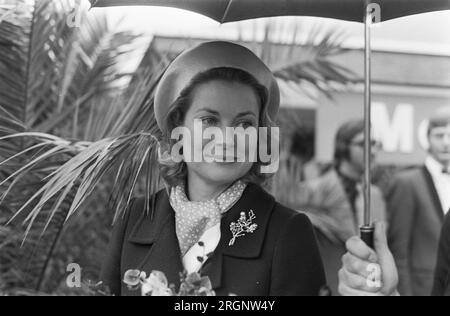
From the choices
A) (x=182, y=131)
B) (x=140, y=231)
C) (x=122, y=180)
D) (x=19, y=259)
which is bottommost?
(x=19, y=259)

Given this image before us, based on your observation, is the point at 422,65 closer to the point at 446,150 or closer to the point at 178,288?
the point at 446,150

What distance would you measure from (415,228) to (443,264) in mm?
1491

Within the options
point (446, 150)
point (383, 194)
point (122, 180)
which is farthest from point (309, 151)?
point (122, 180)

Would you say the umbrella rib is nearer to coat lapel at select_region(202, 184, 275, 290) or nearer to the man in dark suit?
coat lapel at select_region(202, 184, 275, 290)

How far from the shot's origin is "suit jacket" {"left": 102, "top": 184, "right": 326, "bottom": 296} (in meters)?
1.97

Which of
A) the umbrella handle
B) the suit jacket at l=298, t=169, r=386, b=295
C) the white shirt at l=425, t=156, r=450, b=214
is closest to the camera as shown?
the umbrella handle

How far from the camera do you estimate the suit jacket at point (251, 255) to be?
1969 mm

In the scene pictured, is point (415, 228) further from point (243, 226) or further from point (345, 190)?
point (243, 226)

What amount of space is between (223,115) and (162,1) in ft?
1.45

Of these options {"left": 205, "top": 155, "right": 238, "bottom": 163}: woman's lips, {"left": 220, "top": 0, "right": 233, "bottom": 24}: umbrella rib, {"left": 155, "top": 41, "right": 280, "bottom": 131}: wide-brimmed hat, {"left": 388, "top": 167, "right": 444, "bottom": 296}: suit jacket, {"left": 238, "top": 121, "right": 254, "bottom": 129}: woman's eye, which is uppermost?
{"left": 220, "top": 0, "right": 233, "bottom": 24}: umbrella rib

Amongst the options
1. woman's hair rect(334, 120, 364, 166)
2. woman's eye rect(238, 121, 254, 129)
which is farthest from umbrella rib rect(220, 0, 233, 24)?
woman's hair rect(334, 120, 364, 166)

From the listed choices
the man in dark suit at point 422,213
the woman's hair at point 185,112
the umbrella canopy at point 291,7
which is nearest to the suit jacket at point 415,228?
the man in dark suit at point 422,213

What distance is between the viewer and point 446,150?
3904 millimetres

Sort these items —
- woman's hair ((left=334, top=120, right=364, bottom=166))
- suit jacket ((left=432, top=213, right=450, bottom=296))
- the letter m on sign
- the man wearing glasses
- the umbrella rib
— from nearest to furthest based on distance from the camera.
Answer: the umbrella rib
suit jacket ((left=432, top=213, right=450, bottom=296))
the man wearing glasses
woman's hair ((left=334, top=120, right=364, bottom=166))
the letter m on sign
